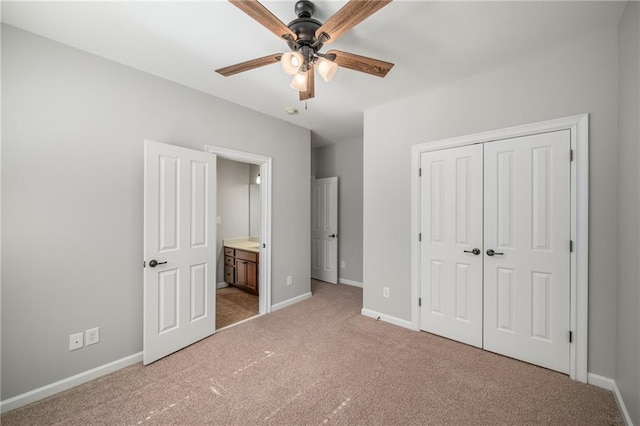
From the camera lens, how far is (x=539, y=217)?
86.4 inches

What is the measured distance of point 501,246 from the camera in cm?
238

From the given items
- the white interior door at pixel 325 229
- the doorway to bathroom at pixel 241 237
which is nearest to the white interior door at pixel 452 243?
the doorway to bathroom at pixel 241 237

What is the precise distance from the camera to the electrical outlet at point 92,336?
2072 millimetres

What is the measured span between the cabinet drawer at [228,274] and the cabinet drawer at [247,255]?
338mm

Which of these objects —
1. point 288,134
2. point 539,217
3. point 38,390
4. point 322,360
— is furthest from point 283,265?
point 539,217

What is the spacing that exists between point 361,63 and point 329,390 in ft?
7.65

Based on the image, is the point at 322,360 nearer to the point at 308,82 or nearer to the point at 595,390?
the point at 595,390

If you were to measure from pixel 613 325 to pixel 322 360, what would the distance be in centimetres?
222

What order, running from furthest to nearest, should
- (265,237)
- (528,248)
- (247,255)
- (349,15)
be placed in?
(247,255) → (265,237) → (528,248) → (349,15)

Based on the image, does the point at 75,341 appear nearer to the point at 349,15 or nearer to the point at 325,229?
the point at 349,15

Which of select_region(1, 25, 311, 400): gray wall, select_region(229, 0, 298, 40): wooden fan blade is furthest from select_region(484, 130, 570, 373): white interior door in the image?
select_region(1, 25, 311, 400): gray wall

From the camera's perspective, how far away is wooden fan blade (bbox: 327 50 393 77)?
166 centimetres

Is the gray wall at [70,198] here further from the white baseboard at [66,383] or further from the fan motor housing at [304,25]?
the fan motor housing at [304,25]

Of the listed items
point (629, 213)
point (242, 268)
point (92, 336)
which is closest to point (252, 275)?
point (242, 268)
